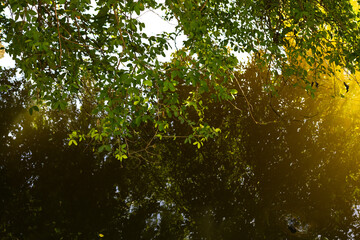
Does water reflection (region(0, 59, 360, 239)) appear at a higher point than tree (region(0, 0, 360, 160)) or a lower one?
higher

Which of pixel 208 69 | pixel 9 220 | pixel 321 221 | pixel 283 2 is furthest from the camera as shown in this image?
pixel 321 221

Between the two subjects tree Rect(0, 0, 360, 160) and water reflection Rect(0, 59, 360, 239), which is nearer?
tree Rect(0, 0, 360, 160)

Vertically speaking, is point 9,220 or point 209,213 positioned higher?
point 209,213

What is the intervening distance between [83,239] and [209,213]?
666 centimetres

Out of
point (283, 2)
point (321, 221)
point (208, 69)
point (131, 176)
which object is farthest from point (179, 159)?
point (208, 69)

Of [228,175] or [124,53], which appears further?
[228,175]

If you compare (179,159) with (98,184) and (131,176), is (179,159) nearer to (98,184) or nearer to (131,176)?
(131,176)

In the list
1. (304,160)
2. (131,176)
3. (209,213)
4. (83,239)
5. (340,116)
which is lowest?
(83,239)

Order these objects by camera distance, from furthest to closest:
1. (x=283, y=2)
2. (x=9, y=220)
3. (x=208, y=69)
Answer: (x=9, y=220) → (x=283, y=2) → (x=208, y=69)

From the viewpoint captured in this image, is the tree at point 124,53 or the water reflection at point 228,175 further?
the water reflection at point 228,175

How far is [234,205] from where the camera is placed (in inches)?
729

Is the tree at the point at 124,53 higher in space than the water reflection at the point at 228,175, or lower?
lower

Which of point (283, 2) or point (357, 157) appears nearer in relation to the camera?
point (283, 2)

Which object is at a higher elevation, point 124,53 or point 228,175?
point 228,175
